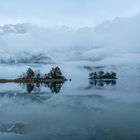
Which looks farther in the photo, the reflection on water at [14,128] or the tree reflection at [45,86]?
the tree reflection at [45,86]

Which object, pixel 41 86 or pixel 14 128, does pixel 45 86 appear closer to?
pixel 41 86

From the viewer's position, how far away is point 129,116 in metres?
49.4

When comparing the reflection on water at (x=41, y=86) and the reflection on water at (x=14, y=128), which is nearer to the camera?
the reflection on water at (x=14, y=128)

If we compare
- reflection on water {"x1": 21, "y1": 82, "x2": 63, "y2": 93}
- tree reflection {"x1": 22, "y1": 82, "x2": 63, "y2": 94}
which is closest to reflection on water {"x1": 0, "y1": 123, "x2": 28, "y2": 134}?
tree reflection {"x1": 22, "y1": 82, "x2": 63, "y2": 94}

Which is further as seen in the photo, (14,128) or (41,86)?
(41,86)

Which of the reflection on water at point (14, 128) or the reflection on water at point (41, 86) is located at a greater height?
the reflection on water at point (41, 86)

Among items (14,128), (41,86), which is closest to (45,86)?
(41,86)

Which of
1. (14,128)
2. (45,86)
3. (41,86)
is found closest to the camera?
(14,128)

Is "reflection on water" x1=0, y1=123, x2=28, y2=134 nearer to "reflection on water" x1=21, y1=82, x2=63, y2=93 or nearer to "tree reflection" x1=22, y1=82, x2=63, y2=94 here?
"tree reflection" x1=22, y1=82, x2=63, y2=94

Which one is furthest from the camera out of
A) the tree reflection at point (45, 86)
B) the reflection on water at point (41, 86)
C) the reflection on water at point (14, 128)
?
the tree reflection at point (45, 86)

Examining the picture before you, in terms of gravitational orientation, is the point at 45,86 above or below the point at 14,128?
above

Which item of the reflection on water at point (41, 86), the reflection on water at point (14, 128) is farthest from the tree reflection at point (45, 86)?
the reflection on water at point (14, 128)

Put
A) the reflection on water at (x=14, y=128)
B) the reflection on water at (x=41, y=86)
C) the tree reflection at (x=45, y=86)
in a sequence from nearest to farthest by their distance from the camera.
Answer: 1. the reflection on water at (x=14, y=128)
2. the reflection on water at (x=41, y=86)
3. the tree reflection at (x=45, y=86)

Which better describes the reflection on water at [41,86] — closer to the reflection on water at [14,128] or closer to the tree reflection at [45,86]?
the tree reflection at [45,86]
